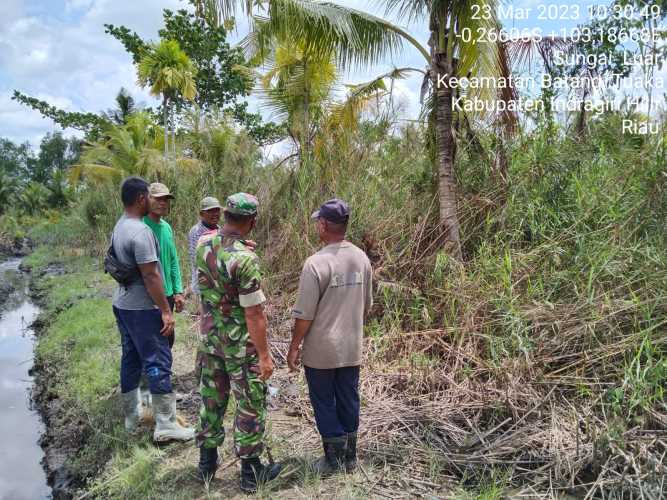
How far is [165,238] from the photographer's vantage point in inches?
157

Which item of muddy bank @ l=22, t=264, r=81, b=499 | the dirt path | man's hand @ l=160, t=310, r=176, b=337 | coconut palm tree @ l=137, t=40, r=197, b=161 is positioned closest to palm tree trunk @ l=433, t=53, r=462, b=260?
the dirt path

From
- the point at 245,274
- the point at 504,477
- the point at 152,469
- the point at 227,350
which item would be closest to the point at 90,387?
the point at 152,469

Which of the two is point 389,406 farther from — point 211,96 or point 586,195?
point 211,96

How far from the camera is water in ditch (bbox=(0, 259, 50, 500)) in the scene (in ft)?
14.3

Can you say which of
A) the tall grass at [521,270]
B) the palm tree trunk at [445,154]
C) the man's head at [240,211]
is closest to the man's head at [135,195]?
the man's head at [240,211]

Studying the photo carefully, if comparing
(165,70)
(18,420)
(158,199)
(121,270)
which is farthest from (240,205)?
(165,70)

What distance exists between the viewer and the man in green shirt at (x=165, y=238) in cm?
386

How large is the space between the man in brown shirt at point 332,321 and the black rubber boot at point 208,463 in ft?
2.28

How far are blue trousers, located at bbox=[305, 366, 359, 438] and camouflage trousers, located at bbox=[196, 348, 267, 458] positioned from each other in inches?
12.7

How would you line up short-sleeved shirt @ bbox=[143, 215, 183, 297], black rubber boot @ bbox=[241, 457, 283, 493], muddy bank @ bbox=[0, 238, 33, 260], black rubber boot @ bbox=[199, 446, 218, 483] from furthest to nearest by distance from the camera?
muddy bank @ bbox=[0, 238, 33, 260]
short-sleeved shirt @ bbox=[143, 215, 183, 297]
black rubber boot @ bbox=[199, 446, 218, 483]
black rubber boot @ bbox=[241, 457, 283, 493]

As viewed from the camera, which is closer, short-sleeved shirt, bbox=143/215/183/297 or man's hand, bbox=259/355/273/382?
man's hand, bbox=259/355/273/382

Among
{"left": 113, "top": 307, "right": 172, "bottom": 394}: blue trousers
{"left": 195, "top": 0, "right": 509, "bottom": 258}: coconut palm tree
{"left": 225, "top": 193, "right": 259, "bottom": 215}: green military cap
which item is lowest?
{"left": 113, "top": 307, "right": 172, "bottom": 394}: blue trousers

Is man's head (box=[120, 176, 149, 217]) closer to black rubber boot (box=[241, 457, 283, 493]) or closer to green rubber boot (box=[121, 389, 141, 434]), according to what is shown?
green rubber boot (box=[121, 389, 141, 434])

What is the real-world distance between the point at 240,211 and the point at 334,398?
4.23 feet
